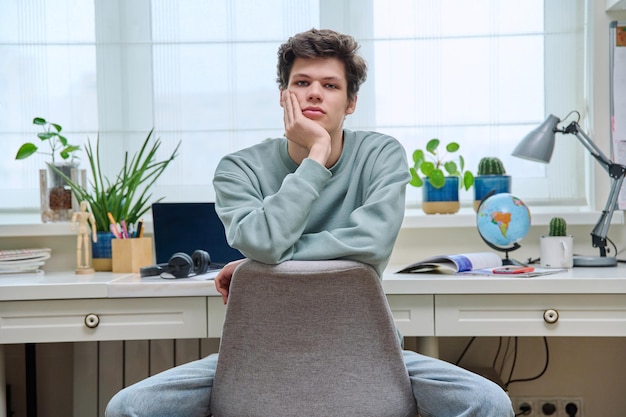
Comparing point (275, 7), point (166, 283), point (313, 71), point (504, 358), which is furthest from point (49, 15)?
point (504, 358)

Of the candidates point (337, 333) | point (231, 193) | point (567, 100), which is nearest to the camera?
point (337, 333)

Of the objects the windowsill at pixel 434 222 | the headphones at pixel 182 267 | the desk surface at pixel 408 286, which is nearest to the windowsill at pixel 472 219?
the windowsill at pixel 434 222

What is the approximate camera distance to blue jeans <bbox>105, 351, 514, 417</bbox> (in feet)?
3.87

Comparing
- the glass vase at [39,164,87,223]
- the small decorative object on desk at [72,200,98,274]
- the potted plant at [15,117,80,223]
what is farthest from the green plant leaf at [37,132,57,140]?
the small decorative object on desk at [72,200,98,274]

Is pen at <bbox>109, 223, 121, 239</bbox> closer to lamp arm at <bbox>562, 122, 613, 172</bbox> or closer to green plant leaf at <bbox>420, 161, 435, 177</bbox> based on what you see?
green plant leaf at <bbox>420, 161, 435, 177</bbox>

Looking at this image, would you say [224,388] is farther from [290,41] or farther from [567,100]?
[567,100]

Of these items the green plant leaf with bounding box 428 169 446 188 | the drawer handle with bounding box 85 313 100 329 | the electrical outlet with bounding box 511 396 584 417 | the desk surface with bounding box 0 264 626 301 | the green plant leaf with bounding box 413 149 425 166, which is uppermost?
the green plant leaf with bounding box 413 149 425 166

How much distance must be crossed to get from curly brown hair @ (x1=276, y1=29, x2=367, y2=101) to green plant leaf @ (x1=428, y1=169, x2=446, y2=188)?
0.76 m

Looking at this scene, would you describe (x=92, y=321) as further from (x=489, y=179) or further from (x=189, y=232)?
(x=489, y=179)

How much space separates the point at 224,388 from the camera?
1.19 m

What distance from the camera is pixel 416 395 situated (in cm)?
123

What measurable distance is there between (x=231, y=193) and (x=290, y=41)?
365 mm

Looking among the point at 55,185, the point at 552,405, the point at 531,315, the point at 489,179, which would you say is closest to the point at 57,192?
the point at 55,185

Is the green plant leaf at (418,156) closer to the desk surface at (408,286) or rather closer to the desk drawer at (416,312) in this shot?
the desk surface at (408,286)
